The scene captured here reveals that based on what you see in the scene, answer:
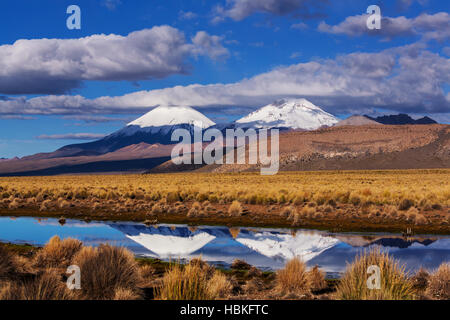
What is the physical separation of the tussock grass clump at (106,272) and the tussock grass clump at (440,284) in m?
6.51

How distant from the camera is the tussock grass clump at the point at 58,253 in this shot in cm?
1369

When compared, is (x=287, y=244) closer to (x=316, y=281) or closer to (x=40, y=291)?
(x=316, y=281)

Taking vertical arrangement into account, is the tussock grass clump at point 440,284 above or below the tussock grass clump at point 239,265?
above

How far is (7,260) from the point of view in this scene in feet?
37.3

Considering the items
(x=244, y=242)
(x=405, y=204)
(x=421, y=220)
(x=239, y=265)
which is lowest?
(x=244, y=242)

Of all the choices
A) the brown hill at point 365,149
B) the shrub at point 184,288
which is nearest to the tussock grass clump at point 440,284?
the shrub at point 184,288

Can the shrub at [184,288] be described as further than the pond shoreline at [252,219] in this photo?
No

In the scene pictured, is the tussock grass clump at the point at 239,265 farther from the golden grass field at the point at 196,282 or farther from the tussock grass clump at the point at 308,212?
the tussock grass clump at the point at 308,212

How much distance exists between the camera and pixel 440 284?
10891mm

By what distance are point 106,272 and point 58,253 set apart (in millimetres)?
4528

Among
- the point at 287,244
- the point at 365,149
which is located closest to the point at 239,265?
the point at 287,244

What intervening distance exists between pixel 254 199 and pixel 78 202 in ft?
45.6

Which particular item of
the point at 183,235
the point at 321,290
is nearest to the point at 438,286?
the point at 321,290
